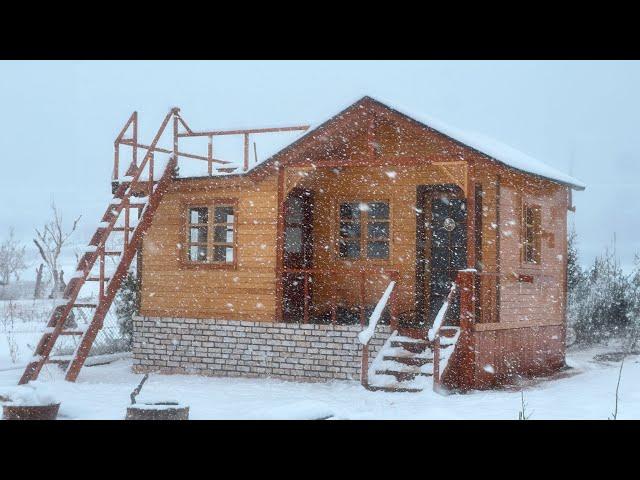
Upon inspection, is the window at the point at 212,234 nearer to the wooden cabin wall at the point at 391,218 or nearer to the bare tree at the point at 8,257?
the wooden cabin wall at the point at 391,218

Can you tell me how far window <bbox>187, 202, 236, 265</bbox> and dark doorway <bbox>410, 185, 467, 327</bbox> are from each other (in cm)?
359

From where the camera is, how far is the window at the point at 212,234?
14930 mm

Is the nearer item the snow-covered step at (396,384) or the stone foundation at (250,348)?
the snow-covered step at (396,384)

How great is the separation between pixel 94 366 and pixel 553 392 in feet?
31.1

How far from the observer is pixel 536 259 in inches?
598

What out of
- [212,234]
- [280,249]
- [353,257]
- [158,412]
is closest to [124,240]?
[212,234]

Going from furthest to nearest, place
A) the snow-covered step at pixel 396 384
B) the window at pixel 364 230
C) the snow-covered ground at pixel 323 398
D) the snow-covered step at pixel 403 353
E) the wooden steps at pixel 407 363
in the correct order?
the window at pixel 364 230 → the snow-covered step at pixel 403 353 → the wooden steps at pixel 407 363 → the snow-covered step at pixel 396 384 → the snow-covered ground at pixel 323 398

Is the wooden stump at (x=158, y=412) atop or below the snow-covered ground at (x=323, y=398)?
atop

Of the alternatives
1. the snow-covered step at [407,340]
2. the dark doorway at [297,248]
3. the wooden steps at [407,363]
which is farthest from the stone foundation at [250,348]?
the dark doorway at [297,248]

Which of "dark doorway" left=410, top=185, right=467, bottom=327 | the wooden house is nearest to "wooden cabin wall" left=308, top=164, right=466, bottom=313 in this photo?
the wooden house

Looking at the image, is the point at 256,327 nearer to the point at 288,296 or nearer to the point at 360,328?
the point at 288,296

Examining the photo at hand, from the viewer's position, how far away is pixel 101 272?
1366cm

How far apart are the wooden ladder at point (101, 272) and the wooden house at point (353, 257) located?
0.23 meters

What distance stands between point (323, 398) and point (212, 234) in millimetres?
4762
